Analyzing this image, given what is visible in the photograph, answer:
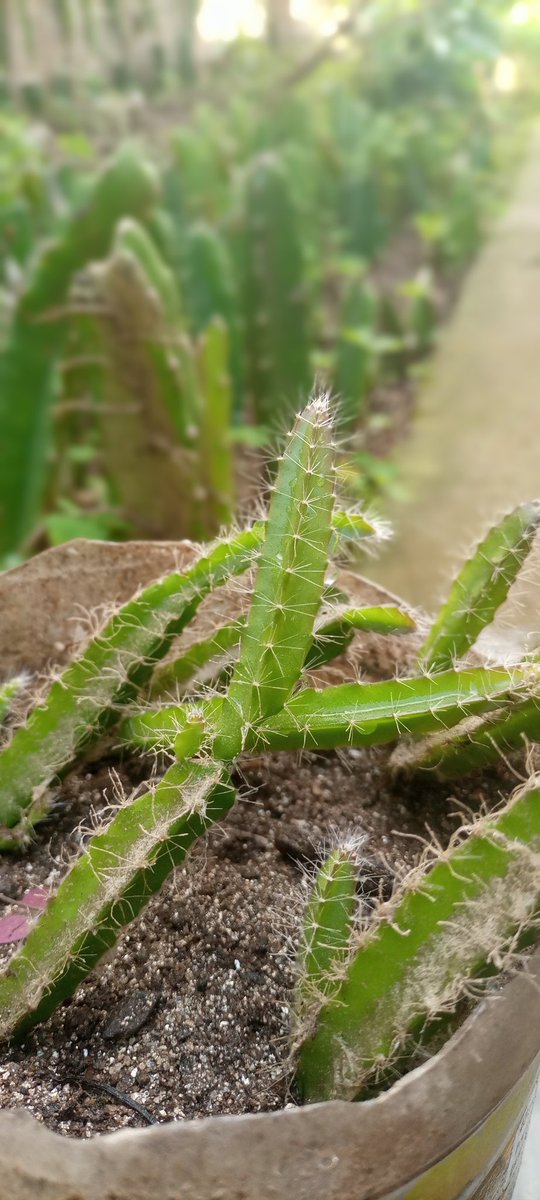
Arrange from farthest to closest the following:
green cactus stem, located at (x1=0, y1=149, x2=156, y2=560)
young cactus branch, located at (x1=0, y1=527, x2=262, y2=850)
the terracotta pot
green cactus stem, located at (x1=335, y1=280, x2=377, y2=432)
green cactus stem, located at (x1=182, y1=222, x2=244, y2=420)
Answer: green cactus stem, located at (x1=335, y1=280, x2=377, y2=432)
green cactus stem, located at (x1=182, y1=222, x2=244, y2=420)
green cactus stem, located at (x1=0, y1=149, x2=156, y2=560)
young cactus branch, located at (x1=0, y1=527, x2=262, y2=850)
the terracotta pot

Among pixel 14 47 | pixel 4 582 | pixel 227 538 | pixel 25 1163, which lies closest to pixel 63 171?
pixel 4 582

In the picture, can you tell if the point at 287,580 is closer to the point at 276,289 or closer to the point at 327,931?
the point at 327,931

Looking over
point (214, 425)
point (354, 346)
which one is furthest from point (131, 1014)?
point (354, 346)

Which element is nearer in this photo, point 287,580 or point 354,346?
point 287,580

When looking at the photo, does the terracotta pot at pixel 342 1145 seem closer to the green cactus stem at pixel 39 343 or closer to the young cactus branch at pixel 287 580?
the young cactus branch at pixel 287 580

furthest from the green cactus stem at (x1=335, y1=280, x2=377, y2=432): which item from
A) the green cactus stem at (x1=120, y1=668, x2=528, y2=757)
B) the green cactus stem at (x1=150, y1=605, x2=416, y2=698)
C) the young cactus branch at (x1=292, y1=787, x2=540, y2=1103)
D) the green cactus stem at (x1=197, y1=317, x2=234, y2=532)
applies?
the young cactus branch at (x1=292, y1=787, x2=540, y2=1103)

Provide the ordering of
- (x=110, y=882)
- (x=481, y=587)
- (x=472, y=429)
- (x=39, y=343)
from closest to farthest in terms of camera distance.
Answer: (x=110, y=882), (x=481, y=587), (x=39, y=343), (x=472, y=429)

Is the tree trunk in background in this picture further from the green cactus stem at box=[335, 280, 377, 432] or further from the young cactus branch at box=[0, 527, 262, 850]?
the young cactus branch at box=[0, 527, 262, 850]

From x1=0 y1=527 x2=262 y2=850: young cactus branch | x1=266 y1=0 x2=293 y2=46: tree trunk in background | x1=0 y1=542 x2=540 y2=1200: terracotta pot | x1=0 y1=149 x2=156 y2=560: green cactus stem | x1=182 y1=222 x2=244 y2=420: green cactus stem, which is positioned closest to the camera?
x1=0 y1=542 x2=540 y2=1200: terracotta pot
